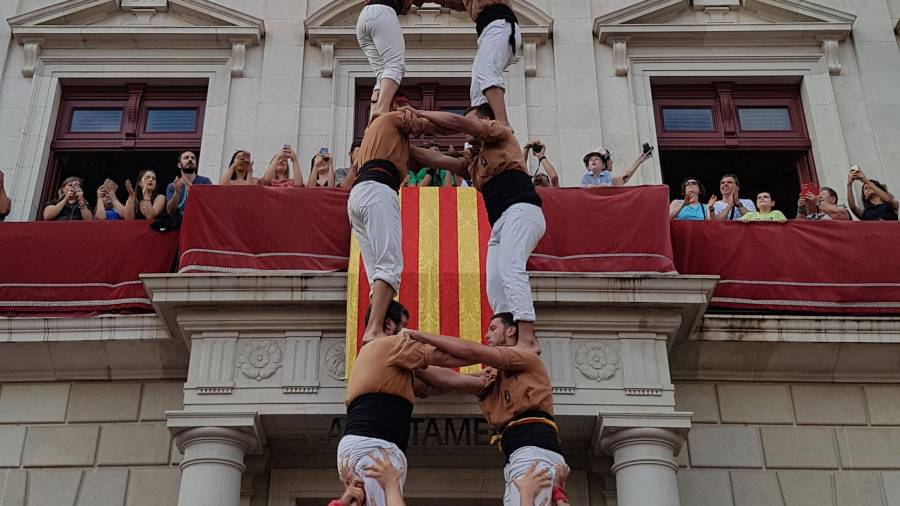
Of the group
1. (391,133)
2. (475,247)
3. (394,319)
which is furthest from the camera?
(475,247)

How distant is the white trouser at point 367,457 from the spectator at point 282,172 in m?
5.94

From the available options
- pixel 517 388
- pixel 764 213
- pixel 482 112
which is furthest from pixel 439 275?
pixel 764 213

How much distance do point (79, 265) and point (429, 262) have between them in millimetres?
4359

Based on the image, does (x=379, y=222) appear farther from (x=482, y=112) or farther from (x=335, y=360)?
(x=335, y=360)

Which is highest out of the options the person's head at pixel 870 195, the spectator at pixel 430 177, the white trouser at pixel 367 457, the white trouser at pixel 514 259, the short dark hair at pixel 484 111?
the spectator at pixel 430 177

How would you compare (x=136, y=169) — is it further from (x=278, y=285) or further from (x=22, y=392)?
(x=278, y=285)

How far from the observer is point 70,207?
48.8 feet

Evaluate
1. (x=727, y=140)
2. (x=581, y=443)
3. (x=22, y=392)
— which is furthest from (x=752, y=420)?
(x=22, y=392)

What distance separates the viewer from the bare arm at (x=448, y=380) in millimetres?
9711

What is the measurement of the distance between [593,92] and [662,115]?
125 centimetres

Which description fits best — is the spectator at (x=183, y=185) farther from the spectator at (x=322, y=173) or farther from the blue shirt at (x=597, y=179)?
the blue shirt at (x=597, y=179)

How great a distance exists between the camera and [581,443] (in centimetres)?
1329

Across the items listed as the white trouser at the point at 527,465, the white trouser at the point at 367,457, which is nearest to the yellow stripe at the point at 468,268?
the white trouser at the point at 527,465

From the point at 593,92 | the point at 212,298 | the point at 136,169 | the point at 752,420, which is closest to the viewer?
the point at 212,298
